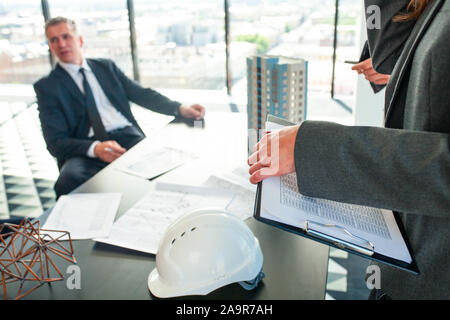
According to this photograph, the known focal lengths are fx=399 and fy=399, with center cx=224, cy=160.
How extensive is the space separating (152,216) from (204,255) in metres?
0.42

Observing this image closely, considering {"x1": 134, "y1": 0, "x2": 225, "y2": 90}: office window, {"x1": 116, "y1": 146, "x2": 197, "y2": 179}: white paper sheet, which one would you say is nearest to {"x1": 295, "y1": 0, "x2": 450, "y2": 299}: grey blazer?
{"x1": 116, "y1": 146, "x2": 197, "y2": 179}: white paper sheet

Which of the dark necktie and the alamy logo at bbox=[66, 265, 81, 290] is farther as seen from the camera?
the dark necktie

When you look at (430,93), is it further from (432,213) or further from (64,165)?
(64,165)

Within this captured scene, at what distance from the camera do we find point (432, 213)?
63cm

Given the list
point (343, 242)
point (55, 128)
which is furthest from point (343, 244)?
point (55, 128)

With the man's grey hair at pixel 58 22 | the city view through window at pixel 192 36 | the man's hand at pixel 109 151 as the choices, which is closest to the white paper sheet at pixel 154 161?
the man's hand at pixel 109 151

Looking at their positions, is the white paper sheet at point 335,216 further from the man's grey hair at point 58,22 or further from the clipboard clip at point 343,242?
the man's grey hair at point 58,22

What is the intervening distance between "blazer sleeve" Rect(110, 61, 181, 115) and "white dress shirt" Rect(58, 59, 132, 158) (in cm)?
15

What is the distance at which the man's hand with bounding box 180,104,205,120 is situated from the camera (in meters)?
2.17

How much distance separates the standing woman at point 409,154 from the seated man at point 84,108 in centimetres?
151

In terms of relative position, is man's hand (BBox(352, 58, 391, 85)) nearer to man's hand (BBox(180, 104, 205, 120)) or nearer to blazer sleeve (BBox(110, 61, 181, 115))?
man's hand (BBox(180, 104, 205, 120))

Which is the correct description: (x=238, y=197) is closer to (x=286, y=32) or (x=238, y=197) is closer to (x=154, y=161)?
(x=154, y=161)
